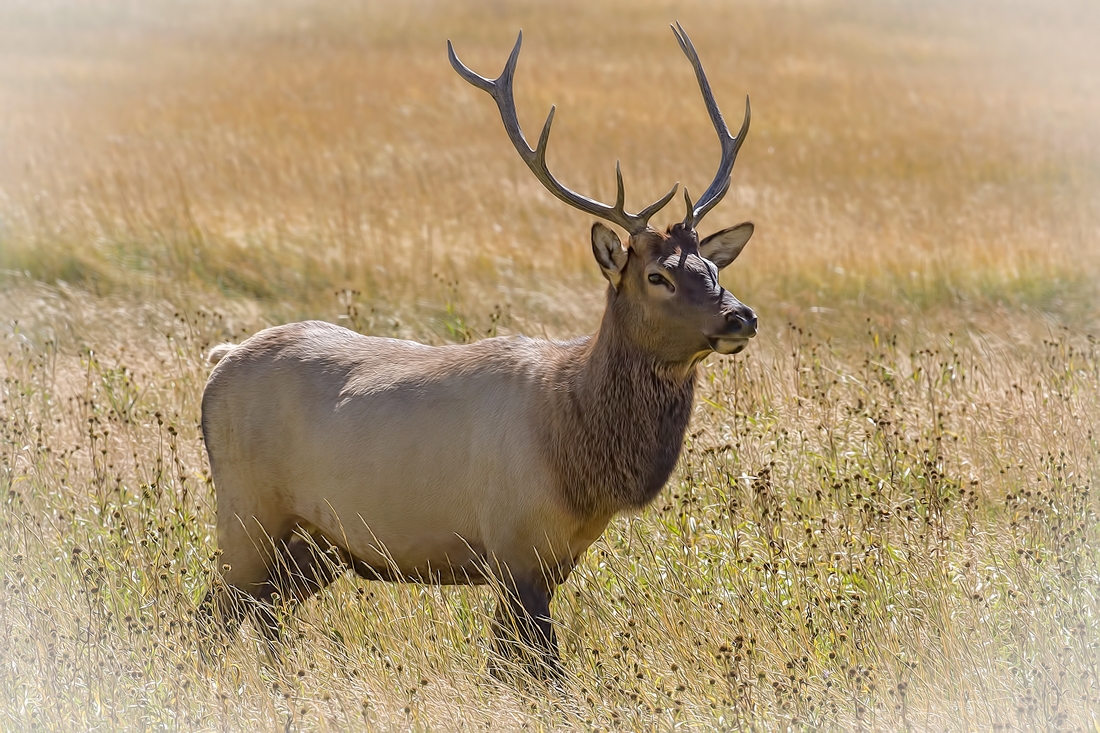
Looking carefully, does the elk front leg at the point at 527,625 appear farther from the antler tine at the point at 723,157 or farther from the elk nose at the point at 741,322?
the antler tine at the point at 723,157

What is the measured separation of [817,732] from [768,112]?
15691 millimetres

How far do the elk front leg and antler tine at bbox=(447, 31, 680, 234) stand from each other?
137 centimetres

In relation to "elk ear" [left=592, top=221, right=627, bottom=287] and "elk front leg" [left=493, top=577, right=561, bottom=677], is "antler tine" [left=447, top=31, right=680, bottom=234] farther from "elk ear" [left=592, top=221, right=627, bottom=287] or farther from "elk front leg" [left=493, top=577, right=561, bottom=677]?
"elk front leg" [left=493, top=577, right=561, bottom=677]

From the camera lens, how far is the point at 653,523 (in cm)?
574

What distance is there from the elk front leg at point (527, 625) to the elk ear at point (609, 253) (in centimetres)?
116

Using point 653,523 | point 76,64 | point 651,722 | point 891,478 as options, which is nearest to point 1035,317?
point 891,478

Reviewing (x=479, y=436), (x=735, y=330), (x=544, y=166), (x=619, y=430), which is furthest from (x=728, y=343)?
(x=544, y=166)

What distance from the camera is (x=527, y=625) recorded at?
14.7 ft

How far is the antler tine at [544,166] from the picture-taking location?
185 inches

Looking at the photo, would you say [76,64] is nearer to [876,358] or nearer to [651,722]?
[876,358]

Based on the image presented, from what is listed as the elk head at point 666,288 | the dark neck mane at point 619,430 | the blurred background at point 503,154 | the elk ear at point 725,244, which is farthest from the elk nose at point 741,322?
the blurred background at point 503,154

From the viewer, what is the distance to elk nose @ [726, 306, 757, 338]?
4.32 m

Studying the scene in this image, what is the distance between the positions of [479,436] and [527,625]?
0.73 meters

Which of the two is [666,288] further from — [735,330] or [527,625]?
[527,625]
